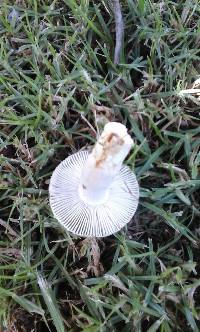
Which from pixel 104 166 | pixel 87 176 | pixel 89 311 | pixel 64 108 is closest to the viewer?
pixel 104 166

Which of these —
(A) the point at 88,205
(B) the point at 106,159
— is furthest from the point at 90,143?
(B) the point at 106,159

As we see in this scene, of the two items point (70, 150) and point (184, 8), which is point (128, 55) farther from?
point (70, 150)

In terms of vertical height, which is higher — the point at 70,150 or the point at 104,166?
the point at 104,166

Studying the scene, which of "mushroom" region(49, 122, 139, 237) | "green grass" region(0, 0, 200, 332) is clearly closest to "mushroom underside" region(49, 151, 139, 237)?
"mushroom" region(49, 122, 139, 237)

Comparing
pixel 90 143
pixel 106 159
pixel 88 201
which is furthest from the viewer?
pixel 90 143

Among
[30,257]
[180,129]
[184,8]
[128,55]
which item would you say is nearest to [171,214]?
[180,129]

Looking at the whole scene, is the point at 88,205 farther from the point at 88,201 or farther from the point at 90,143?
the point at 90,143

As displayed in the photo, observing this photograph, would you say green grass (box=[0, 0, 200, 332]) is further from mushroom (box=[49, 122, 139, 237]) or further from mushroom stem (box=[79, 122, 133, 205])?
mushroom stem (box=[79, 122, 133, 205])

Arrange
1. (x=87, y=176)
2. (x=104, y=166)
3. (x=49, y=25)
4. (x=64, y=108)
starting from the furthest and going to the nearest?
1. (x=49, y=25)
2. (x=64, y=108)
3. (x=87, y=176)
4. (x=104, y=166)
